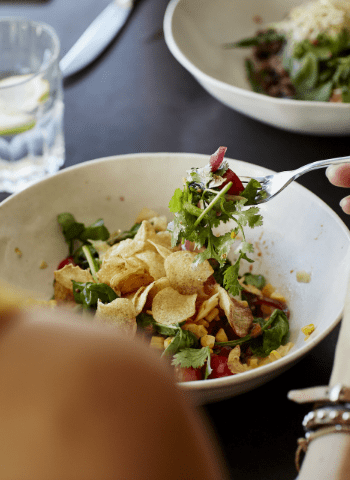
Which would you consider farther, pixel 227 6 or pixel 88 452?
pixel 227 6

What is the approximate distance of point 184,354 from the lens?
2.61 feet

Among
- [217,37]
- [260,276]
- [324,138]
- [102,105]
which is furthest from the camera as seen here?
[217,37]

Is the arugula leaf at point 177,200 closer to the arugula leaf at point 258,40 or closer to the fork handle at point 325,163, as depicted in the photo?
the fork handle at point 325,163

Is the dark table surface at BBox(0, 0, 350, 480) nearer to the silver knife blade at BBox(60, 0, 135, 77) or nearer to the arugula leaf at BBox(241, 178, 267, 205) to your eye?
the silver knife blade at BBox(60, 0, 135, 77)

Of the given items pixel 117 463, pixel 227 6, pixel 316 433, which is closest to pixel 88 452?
pixel 117 463

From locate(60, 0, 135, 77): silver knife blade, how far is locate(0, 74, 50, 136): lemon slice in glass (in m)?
0.47

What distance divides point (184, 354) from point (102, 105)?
3.51 ft

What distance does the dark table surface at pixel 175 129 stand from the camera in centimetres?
81

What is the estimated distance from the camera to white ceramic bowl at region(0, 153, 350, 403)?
905 millimetres

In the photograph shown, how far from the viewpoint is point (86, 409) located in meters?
0.20

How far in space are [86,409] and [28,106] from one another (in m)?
1.19

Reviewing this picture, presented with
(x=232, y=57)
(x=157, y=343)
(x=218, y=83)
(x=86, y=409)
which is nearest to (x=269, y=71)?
(x=232, y=57)

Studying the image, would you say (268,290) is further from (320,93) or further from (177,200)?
(320,93)

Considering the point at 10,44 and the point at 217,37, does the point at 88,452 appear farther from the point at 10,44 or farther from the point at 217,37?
the point at 217,37
